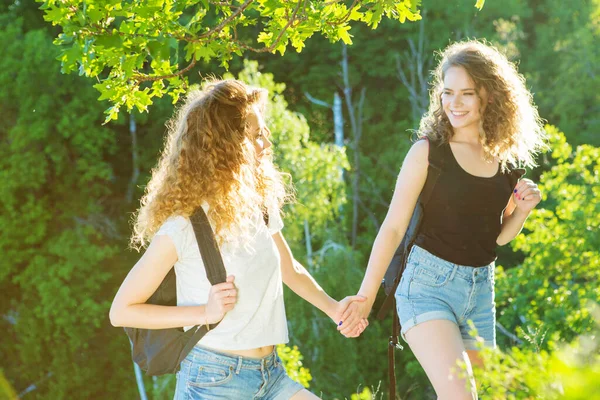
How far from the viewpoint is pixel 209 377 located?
2555 millimetres

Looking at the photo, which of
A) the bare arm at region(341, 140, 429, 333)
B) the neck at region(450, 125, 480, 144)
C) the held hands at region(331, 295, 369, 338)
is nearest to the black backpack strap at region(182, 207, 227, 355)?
the bare arm at region(341, 140, 429, 333)

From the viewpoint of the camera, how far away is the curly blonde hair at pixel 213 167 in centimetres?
265

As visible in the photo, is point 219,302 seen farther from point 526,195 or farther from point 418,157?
point 526,195

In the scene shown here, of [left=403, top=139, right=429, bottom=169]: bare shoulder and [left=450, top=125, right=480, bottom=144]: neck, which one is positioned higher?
[left=450, top=125, right=480, bottom=144]: neck

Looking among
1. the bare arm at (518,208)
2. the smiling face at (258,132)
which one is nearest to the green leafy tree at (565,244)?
the bare arm at (518,208)

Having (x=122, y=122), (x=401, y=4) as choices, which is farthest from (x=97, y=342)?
(x=401, y=4)

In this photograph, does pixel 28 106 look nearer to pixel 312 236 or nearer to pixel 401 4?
pixel 312 236

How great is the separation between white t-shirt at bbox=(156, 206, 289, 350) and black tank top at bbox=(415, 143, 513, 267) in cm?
76

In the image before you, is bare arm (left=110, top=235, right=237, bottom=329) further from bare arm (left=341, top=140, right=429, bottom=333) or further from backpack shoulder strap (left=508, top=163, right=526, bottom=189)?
backpack shoulder strap (left=508, top=163, right=526, bottom=189)

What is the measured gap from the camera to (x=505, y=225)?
3.63m

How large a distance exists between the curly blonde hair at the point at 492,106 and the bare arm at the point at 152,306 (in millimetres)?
1259

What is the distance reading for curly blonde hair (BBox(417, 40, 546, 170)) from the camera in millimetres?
3498

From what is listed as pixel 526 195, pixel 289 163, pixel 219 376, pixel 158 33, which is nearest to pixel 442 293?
pixel 526 195

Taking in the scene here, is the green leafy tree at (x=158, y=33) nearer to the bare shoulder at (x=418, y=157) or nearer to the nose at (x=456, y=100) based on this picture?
the nose at (x=456, y=100)
